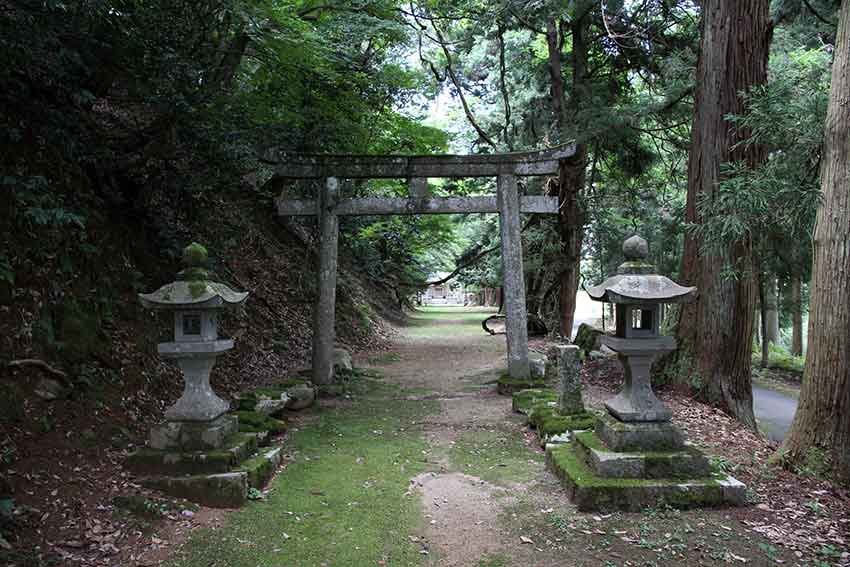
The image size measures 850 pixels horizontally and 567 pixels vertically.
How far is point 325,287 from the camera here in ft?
30.9

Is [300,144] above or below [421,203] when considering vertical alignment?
above

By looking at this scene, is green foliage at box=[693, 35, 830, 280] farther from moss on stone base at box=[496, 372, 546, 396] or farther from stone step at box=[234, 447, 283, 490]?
stone step at box=[234, 447, 283, 490]

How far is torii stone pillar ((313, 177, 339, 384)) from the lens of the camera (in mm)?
9305

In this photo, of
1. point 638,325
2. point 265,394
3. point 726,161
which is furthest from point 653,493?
Result: point 726,161

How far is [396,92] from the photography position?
39.3ft

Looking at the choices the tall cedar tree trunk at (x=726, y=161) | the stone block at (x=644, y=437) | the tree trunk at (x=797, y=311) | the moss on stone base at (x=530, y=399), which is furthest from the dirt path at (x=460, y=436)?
the tree trunk at (x=797, y=311)

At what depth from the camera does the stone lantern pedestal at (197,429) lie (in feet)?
15.3

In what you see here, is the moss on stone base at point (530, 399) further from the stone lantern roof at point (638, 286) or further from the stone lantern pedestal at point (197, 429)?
the stone lantern pedestal at point (197, 429)

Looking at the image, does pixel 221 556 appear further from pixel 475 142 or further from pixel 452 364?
pixel 475 142

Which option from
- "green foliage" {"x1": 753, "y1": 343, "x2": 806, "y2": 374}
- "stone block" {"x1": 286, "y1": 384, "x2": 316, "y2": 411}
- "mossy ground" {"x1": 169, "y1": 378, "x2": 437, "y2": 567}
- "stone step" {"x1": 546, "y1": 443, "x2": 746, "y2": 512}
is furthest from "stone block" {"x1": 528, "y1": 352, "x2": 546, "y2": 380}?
"green foliage" {"x1": 753, "y1": 343, "x2": 806, "y2": 374}

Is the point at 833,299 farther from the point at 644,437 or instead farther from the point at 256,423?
the point at 256,423

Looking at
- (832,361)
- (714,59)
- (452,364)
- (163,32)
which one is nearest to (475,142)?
(452,364)

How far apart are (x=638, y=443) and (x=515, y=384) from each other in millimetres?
4487

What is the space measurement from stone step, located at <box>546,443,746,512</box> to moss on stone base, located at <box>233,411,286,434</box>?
144 inches
